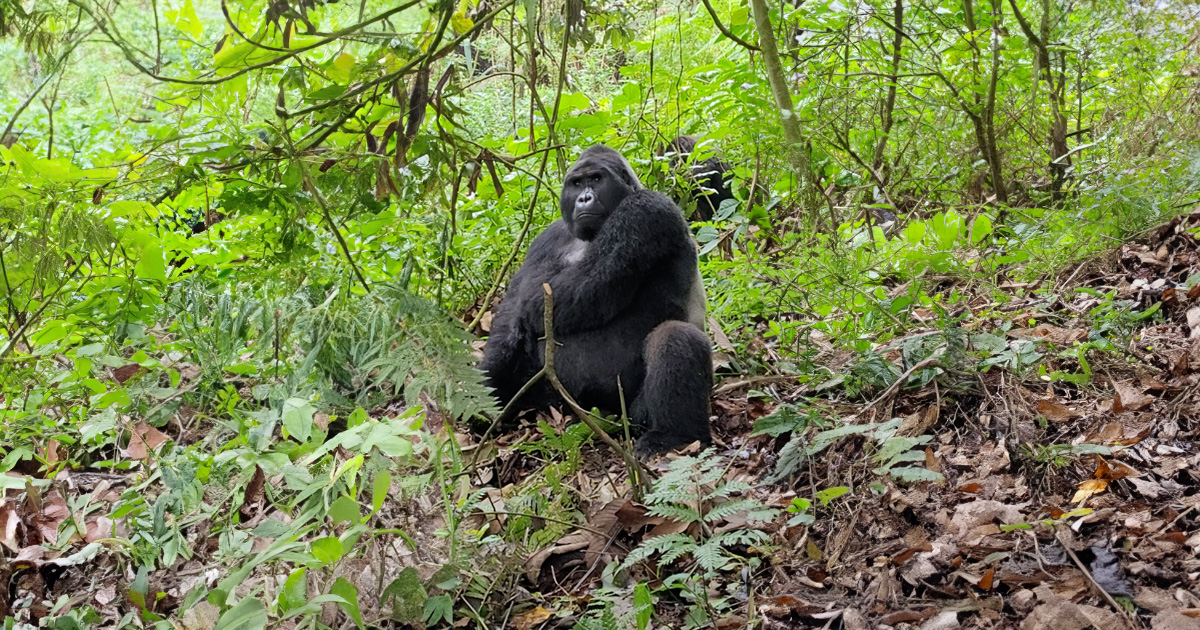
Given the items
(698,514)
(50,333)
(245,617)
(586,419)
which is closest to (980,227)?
(586,419)

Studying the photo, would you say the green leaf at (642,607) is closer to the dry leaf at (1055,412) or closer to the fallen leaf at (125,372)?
the dry leaf at (1055,412)

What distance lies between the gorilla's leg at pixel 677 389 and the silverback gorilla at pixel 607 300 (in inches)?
0.6

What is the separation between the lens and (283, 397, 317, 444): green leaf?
2.70 metres

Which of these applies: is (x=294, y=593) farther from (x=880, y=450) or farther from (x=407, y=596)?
(x=880, y=450)

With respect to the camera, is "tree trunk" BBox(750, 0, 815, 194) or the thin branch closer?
the thin branch

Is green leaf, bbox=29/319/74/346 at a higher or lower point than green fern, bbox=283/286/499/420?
higher

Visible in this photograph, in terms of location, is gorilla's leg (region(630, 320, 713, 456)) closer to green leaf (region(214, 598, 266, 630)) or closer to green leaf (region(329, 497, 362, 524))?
green leaf (region(329, 497, 362, 524))

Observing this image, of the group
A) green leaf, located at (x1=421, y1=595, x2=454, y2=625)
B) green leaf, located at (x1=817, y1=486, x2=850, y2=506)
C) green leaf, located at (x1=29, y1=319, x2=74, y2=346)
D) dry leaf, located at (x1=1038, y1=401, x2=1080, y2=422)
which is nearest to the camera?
green leaf, located at (x1=421, y1=595, x2=454, y2=625)

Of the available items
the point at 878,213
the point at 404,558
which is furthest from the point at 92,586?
the point at 878,213

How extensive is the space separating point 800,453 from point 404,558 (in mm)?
1332

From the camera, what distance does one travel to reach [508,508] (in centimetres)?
316

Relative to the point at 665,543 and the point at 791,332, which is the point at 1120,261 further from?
the point at 665,543

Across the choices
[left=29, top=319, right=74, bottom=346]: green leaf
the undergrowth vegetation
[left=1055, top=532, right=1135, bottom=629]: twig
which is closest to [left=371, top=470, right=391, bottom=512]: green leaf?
the undergrowth vegetation

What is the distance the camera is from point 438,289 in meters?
4.43
